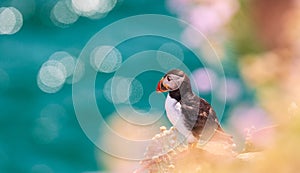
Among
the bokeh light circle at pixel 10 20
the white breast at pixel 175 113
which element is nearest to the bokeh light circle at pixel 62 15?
the bokeh light circle at pixel 10 20

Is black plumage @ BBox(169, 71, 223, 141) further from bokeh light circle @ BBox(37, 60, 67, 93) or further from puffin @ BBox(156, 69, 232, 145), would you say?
bokeh light circle @ BBox(37, 60, 67, 93)

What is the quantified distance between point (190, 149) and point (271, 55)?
16 centimetres

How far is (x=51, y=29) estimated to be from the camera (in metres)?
3.65

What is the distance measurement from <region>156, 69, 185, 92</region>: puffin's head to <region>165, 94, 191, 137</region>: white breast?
4 centimetres

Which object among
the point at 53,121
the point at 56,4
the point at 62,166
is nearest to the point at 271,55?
the point at 62,166

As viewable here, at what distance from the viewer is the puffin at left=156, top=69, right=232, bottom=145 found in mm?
764

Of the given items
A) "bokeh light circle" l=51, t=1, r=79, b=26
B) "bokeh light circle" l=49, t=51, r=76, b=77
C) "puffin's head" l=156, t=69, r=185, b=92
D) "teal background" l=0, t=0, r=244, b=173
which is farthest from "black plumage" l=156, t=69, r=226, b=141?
"bokeh light circle" l=51, t=1, r=79, b=26

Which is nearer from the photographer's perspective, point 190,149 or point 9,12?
point 190,149

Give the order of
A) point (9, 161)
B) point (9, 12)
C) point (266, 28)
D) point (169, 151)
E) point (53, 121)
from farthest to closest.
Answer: point (9, 12)
point (53, 121)
point (9, 161)
point (266, 28)
point (169, 151)

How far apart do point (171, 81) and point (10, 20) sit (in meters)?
3.06

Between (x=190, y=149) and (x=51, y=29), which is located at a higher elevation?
(x=51, y=29)

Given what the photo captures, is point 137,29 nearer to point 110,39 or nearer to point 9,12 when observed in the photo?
point 110,39

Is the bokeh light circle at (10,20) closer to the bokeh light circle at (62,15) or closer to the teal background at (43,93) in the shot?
the teal background at (43,93)

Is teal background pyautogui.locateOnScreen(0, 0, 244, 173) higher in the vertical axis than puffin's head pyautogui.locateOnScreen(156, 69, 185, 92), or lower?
higher
